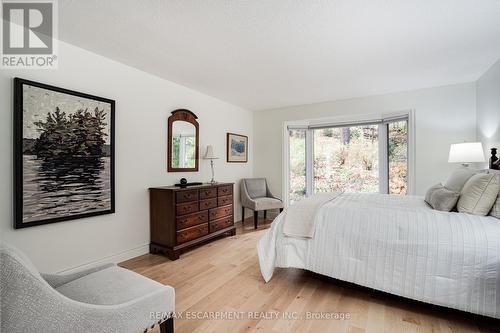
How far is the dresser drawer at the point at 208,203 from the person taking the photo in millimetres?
3287

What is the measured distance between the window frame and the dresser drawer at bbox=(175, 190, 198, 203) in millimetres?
2230

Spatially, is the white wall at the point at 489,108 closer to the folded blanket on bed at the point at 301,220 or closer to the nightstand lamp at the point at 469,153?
the nightstand lamp at the point at 469,153

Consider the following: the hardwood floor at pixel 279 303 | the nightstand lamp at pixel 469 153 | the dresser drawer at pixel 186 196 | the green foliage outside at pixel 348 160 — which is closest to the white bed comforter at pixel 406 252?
the hardwood floor at pixel 279 303

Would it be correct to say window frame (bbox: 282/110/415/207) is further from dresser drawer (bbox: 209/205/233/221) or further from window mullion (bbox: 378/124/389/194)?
dresser drawer (bbox: 209/205/233/221)

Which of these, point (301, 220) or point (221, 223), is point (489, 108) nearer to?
point (301, 220)

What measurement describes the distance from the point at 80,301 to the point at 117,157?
187cm

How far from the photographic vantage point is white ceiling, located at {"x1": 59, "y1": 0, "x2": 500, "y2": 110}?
5.87 feet

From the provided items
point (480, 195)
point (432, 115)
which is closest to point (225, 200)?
point (480, 195)

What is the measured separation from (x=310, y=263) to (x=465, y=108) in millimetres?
3286

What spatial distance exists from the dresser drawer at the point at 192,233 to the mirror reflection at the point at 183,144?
937 millimetres

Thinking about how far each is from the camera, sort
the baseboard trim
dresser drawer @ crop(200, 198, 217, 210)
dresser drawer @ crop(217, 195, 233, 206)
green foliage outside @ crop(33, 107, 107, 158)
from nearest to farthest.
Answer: green foliage outside @ crop(33, 107, 107, 158)
the baseboard trim
dresser drawer @ crop(200, 198, 217, 210)
dresser drawer @ crop(217, 195, 233, 206)

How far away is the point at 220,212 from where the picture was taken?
362 centimetres

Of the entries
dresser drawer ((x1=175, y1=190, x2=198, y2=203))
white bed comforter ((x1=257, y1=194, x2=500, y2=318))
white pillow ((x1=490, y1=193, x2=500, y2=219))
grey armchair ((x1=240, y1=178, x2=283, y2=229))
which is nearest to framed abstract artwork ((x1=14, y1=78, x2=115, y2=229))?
dresser drawer ((x1=175, y1=190, x2=198, y2=203))

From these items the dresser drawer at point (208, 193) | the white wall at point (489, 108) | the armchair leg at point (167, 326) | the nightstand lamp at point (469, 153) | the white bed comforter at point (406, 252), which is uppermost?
the white wall at point (489, 108)
